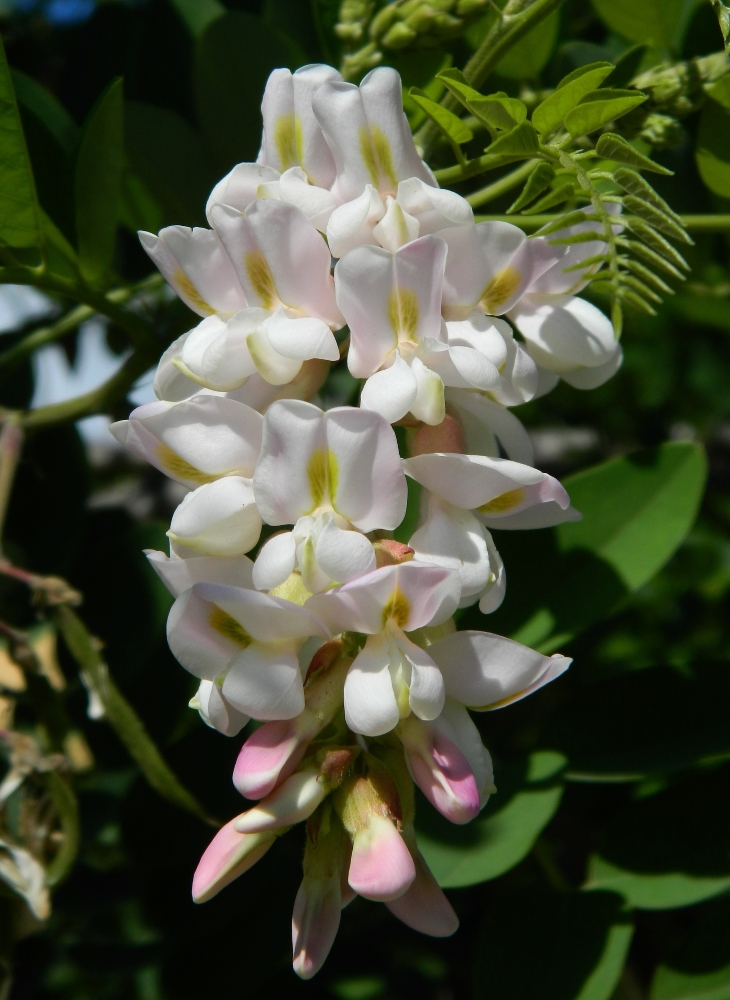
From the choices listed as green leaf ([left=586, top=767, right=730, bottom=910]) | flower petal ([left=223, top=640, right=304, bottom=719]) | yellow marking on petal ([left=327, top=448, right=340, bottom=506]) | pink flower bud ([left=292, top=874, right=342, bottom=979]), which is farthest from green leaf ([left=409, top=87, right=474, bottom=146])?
green leaf ([left=586, top=767, right=730, bottom=910])

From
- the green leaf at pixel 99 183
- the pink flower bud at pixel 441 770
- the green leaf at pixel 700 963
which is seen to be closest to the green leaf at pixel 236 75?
the green leaf at pixel 99 183

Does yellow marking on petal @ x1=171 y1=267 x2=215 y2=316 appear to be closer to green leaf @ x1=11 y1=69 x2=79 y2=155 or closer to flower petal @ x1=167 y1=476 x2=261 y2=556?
flower petal @ x1=167 y1=476 x2=261 y2=556

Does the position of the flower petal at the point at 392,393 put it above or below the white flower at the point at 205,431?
above

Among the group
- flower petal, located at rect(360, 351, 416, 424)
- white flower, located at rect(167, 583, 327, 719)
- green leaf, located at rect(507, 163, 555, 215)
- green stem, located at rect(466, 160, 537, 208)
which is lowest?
white flower, located at rect(167, 583, 327, 719)

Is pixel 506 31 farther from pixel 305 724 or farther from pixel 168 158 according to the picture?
pixel 305 724

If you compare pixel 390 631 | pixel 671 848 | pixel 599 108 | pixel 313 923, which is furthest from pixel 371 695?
pixel 671 848

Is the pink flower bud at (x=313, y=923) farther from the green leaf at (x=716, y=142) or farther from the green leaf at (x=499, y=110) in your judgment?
the green leaf at (x=716, y=142)
